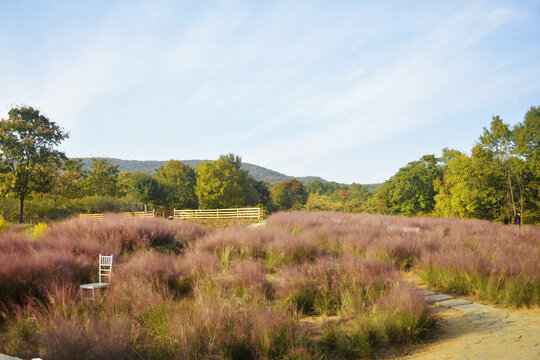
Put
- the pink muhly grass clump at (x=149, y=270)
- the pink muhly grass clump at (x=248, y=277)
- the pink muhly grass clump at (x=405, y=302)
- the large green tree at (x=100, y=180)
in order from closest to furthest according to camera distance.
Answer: the pink muhly grass clump at (x=405, y=302) < the pink muhly grass clump at (x=248, y=277) < the pink muhly grass clump at (x=149, y=270) < the large green tree at (x=100, y=180)

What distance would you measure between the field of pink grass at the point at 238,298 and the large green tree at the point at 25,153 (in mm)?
22544

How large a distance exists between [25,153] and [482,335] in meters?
32.1

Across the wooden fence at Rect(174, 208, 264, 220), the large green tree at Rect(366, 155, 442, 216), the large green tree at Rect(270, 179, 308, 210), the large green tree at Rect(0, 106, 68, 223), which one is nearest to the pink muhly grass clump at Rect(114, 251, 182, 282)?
the wooden fence at Rect(174, 208, 264, 220)

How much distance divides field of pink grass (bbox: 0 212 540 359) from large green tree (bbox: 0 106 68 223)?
74.0ft

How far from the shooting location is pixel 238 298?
455 centimetres

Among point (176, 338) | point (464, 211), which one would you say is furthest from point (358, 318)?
point (464, 211)

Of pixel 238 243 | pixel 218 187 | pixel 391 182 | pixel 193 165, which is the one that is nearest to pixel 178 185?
pixel 218 187

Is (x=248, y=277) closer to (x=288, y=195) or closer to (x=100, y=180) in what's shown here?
(x=100, y=180)

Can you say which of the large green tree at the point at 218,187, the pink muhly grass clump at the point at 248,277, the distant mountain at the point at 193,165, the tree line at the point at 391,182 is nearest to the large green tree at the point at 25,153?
the tree line at the point at 391,182

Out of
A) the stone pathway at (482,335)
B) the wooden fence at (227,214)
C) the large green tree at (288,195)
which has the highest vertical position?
the large green tree at (288,195)

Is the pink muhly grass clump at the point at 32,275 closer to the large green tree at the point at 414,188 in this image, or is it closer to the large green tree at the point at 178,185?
the large green tree at the point at 414,188

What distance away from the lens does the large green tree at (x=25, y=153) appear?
81.2 feet

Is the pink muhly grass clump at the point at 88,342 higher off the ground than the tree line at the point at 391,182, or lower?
lower

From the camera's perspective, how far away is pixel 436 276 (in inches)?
237
